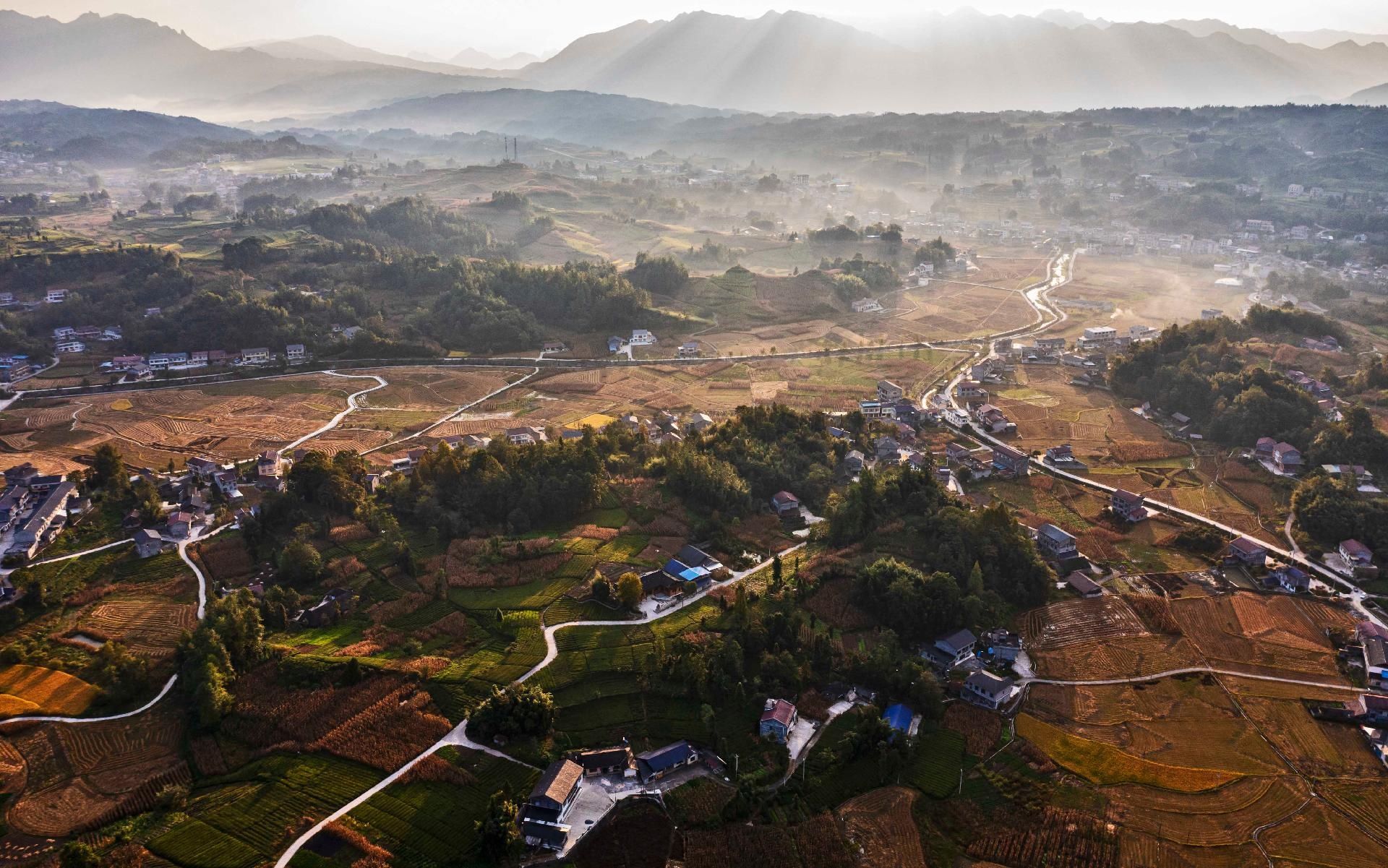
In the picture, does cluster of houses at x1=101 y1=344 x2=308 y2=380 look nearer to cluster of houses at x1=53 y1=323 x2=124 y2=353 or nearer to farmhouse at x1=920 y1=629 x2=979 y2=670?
cluster of houses at x1=53 y1=323 x2=124 y2=353

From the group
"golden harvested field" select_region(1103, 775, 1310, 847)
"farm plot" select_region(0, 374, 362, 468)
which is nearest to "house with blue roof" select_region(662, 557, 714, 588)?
"golden harvested field" select_region(1103, 775, 1310, 847)

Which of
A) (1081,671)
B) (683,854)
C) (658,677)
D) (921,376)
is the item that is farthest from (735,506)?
(921,376)

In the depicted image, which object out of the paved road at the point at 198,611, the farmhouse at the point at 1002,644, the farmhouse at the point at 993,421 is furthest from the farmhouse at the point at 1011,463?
the paved road at the point at 198,611

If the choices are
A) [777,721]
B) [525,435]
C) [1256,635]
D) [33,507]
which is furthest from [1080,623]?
[33,507]

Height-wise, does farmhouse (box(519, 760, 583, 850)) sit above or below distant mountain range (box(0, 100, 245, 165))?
below

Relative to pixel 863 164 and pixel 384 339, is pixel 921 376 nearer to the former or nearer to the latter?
pixel 384 339

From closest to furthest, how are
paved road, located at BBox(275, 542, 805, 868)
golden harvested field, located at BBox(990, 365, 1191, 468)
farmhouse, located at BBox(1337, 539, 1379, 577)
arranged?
paved road, located at BBox(275, 542, 805, 868) < farmhouse, located at BBox(1337, 539, 1379, 577) < golden harvested field, located at BBox(990, 365, 1191, 468)

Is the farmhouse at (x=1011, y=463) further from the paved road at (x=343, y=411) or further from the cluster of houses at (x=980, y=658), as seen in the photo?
the paved road at (x=343, y=411)

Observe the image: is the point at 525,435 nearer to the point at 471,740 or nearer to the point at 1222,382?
the point at 471,740
